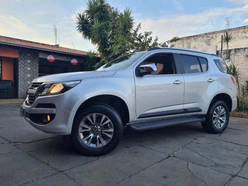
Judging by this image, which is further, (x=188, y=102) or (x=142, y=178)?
(x=188, y=102)

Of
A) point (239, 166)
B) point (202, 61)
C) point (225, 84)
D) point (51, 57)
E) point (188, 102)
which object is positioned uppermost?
point (51, 57)

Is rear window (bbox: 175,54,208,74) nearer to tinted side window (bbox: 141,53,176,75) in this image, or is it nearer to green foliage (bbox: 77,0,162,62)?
tinted side window (bbox: 141,53,176,75)

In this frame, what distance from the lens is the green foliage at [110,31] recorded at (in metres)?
12.4

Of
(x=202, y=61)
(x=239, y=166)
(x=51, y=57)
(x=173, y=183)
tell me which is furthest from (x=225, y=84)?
(x=51, y=57)

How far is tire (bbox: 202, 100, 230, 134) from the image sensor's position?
5008mm

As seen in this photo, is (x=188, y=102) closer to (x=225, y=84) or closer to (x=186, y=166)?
(x=225, y=84)

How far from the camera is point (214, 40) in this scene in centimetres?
1569

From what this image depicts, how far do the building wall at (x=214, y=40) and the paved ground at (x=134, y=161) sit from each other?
11742mm

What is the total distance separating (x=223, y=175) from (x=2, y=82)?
39.6ft

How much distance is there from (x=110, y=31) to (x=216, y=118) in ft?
34.6

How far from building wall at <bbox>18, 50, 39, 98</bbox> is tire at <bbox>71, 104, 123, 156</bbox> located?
10.3 m

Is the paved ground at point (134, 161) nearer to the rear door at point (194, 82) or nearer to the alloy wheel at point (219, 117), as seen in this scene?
the alloy wheel at point (219, 117)

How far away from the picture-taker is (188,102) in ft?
15.2

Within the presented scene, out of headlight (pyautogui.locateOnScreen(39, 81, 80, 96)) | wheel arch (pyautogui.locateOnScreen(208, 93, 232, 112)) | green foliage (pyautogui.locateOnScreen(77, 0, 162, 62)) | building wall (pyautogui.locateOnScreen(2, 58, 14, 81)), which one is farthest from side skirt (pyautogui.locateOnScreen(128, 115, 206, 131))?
building wall (pyautogui.locateOnScreen(2, 58, 14, 81))
